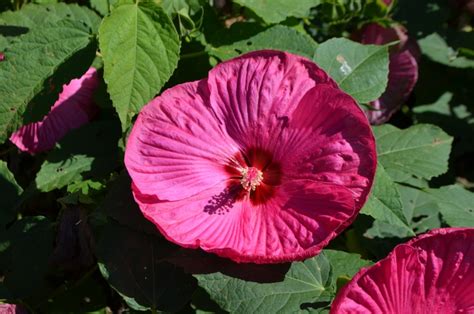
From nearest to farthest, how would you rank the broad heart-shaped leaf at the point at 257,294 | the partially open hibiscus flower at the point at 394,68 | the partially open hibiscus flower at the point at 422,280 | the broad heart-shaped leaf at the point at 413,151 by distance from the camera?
the partially open hibiscus flower at the point at 422,280
the broad heart-shaped leaf at the point at 257,294
the broad heart-shaped leaf at the point at 413,151
the partially open hibiscus flower at the point at 394,68

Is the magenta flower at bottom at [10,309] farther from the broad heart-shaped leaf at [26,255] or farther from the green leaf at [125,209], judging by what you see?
the green leaf at [125,209]

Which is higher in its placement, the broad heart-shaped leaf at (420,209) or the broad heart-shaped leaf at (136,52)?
the broad heart-shaped leaf at (136,52)

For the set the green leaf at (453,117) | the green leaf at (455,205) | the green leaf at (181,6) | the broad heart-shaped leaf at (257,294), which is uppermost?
the green leaf at (181,6)

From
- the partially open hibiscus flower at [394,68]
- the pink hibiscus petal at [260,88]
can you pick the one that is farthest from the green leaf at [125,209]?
the partially open hibiscus flower at [394,68]

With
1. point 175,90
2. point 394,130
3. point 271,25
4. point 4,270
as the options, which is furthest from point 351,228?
point 4,270

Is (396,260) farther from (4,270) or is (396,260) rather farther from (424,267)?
(4,270)

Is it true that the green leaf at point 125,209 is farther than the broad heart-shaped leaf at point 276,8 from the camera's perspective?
No
